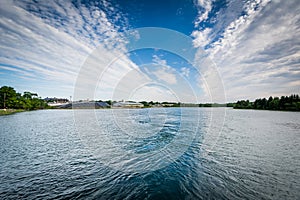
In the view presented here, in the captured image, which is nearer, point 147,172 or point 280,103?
point 147,172

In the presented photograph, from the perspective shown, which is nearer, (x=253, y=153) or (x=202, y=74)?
(x=253, y=153)

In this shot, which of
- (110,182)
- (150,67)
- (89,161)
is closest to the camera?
(110,182)

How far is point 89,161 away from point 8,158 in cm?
503

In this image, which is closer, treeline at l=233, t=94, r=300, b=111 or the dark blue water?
the dark blue water

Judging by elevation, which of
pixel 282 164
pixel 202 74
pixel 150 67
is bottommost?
pixel 282 164

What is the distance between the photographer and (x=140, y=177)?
6762 millimetres

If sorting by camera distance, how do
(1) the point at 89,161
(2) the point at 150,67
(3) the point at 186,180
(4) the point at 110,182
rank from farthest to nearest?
(2) the point at 150,67 → (1) the point at 89,161 → (3) the point at 186,180 → (4) the point at 110,182

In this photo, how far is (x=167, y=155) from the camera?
991cm

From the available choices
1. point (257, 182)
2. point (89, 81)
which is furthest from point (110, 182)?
point (89, 81)

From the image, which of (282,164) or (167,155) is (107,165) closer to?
(167,155)

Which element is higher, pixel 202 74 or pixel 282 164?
pixel 202 74

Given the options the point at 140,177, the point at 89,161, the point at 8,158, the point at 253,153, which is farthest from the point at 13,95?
the point at 253,153

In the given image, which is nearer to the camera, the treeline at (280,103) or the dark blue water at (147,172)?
the dark blue water at (147,172)

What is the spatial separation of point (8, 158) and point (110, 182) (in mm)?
7405
